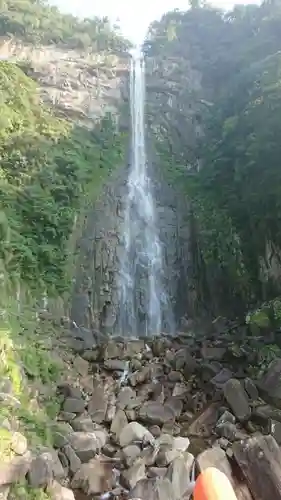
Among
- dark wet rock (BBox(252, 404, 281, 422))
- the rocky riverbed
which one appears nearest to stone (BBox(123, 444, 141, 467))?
the rocky riverbed

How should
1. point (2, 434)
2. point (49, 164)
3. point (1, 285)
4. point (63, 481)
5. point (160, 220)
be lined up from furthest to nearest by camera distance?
1. point (160, 220)
2. point (49, 164)
3. point (1, 285)
4. point (63, 481)
5. point (2, 434)

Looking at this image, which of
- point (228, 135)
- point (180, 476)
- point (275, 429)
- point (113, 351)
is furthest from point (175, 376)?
point (228, 135)

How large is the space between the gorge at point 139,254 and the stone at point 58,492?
0.02 meters

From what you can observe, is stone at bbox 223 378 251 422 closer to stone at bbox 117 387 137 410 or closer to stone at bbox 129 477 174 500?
stone at bbox 117 387 137 410

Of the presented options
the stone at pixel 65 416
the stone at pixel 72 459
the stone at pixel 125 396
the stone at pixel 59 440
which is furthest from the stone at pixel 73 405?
the stone at pixel 72 459

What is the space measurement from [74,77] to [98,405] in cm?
1377

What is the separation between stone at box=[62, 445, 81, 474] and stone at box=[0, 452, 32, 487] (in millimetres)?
1148

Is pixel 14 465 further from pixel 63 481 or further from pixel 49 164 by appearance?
pixel 49 164

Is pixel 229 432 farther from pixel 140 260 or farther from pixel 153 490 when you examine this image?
pixel 140 260

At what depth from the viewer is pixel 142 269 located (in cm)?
1488

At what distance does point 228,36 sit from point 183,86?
3.43 meters

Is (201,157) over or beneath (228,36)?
beneath

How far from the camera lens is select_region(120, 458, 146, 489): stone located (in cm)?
651

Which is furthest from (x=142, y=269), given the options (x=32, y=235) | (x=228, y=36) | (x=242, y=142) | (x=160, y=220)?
(x=228, y=36)
